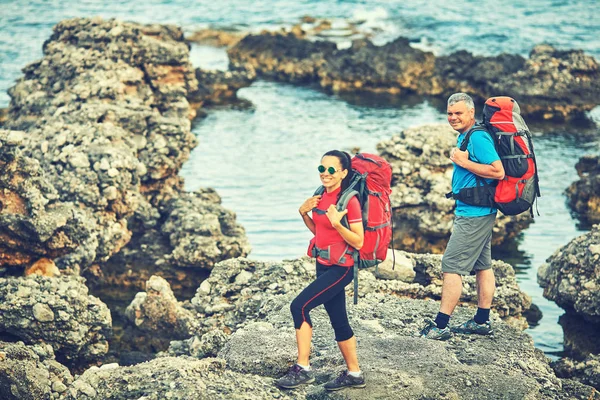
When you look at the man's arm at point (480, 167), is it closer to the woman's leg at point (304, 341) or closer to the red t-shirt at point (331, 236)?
the red t-shirt at point (331, 236)

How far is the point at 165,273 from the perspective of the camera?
13.6 meters

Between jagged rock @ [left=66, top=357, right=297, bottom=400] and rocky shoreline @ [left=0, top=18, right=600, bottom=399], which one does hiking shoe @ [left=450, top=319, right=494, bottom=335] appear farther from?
jagged rock @ [left=66, top=357, right=297, bottom=400]

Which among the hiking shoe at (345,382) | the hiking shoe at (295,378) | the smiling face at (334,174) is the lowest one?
the hiking shoe at (295,378)

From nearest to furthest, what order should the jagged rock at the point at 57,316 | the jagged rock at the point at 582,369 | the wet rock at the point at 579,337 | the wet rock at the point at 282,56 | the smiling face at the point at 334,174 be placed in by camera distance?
the smiling face at the point at 334,174 < the jagged rock at the point at 57,316 < the jagged rock at the point at 582,369 < the wet rock at the point at 579,337 < the wet rock at the point at 282,56

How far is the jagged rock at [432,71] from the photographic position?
25375mm

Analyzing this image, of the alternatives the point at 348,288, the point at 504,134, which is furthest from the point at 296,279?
the point at 504,134

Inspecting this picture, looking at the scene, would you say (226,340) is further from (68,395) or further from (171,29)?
(171,29)

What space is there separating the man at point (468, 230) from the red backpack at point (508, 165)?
72 mm

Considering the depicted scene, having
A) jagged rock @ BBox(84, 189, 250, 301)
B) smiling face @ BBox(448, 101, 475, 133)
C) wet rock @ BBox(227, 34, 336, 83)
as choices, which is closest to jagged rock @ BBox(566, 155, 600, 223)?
jagged rock @ BBox(84, 189, 250, 301)

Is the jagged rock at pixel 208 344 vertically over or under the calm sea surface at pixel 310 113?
over

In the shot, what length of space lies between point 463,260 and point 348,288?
2008mm

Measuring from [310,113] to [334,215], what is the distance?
1895 cm

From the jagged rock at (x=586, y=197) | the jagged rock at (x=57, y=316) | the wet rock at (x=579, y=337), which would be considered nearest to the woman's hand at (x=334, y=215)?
the jagged rock at (x=57, y=316)

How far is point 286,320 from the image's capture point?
29.9ft
